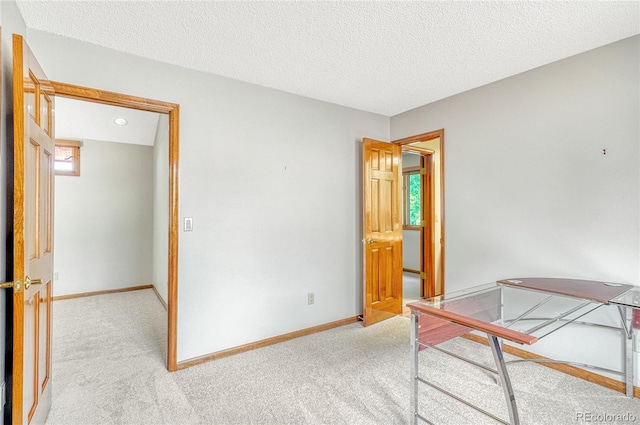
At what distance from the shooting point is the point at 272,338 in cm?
298

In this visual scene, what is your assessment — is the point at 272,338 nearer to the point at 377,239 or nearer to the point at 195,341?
the point at 195,341

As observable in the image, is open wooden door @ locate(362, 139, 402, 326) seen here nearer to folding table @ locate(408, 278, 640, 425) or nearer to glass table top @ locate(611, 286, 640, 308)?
folding table @ locate(408, 278, 640, 425)

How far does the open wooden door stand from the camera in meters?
3.44

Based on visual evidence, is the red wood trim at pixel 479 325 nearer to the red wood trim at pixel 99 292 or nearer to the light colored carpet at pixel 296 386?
the light colored carpet at pixel 296 386

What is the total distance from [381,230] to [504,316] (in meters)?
1.72

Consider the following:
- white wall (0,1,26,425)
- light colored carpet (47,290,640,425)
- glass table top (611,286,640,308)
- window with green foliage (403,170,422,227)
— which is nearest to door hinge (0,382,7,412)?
white wall (0,1,26,425)

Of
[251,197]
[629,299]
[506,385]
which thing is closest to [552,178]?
[629,299]

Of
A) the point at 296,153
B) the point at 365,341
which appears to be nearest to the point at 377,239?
the point at 365,341

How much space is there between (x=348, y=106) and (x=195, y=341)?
2.76 m

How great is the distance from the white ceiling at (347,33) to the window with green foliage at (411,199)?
11.2ft

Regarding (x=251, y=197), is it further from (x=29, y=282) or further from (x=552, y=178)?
(x=552, y=178)

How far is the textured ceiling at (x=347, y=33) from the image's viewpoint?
183 centimetres

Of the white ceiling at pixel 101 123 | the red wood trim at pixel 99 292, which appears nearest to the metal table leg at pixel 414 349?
the white ceiling at pixel 101 123

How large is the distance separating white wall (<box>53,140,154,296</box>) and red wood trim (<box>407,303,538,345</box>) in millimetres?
4856
